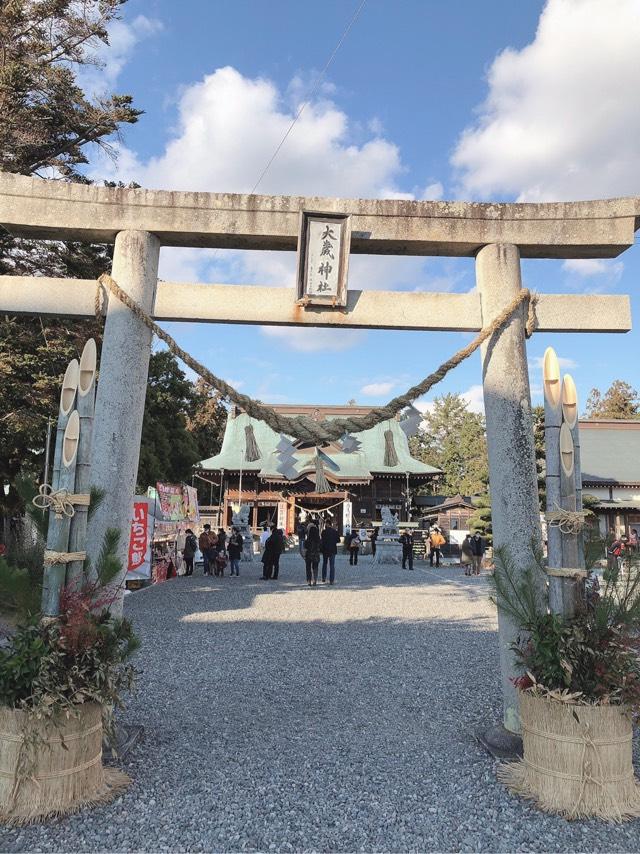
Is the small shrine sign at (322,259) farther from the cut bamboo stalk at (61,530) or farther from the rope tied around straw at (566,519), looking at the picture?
the rope tied around straw at (566,519)

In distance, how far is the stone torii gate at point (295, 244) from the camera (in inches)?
166

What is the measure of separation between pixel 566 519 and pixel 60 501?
10.0ft

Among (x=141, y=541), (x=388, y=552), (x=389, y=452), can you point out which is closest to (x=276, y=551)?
(x=141, y=541)

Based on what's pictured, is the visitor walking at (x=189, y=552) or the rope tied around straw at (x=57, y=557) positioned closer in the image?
the rope tied around straw at (x=57, y=557)

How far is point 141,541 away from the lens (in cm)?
1219

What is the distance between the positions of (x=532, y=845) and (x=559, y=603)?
1253mm

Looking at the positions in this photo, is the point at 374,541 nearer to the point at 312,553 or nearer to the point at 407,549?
the point at 407,549

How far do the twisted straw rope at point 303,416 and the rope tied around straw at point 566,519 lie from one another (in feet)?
4.04

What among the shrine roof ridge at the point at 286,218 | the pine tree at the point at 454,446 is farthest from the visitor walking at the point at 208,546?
the pine tree at the point at 454,446

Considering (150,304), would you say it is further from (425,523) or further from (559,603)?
(425,523)

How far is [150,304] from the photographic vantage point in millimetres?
4379

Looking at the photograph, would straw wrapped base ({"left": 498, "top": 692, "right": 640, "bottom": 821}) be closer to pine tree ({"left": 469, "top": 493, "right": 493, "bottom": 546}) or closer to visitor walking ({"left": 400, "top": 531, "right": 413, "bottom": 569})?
visitor walking ({"left": 400, "top": 531, "right": 413, "bottom": 569})

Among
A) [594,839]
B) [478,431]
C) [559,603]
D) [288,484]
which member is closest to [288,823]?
[594,839]

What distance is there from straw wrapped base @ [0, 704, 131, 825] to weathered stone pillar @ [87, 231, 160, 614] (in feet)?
3.05
